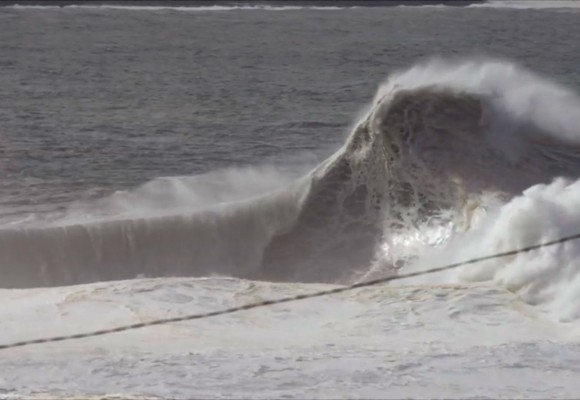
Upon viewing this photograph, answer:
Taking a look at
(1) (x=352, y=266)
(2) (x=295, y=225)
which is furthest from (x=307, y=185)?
(1) (x=352, y=266)

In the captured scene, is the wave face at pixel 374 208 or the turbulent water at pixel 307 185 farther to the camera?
the wave face at pixel 374 208

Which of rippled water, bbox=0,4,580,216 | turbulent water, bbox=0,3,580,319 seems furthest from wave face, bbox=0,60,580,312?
rippled water, bbox=0,4,580,216

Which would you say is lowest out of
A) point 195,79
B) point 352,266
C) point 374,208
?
point 195,79

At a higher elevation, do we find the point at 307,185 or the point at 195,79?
the point at 307,185

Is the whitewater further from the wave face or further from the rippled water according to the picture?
the rippled water

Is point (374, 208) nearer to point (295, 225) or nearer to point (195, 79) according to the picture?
point (295, 225)

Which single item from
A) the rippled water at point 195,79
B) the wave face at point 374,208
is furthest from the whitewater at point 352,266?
the rippled water at point 195,79

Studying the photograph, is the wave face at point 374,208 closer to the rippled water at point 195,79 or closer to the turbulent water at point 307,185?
the turbulent water at point 307,185
